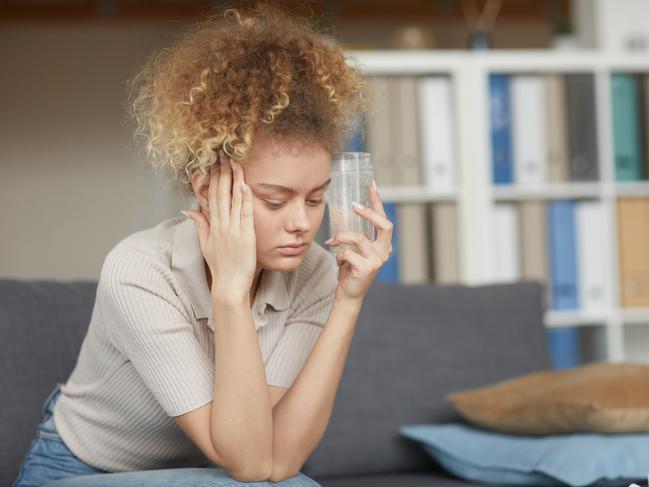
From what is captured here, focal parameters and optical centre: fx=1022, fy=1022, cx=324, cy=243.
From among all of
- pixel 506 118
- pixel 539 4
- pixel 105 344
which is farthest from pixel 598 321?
pixel 539 4

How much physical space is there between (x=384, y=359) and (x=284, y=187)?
0.84m

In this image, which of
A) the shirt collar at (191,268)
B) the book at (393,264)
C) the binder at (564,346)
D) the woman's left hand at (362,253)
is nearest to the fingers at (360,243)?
the woman's left hand at (362,253)

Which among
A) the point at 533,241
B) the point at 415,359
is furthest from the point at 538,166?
the point at 415,359

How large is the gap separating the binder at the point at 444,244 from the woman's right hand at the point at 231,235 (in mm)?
1848

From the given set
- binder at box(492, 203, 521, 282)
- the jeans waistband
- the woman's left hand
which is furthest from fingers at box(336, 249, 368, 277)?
binder at box(492, 203, 521, 282)

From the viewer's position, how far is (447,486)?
1.92 m

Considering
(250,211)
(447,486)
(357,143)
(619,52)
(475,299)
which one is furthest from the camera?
(619,52)

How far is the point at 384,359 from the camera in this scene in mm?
2156

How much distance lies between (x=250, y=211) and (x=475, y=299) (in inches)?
39.4

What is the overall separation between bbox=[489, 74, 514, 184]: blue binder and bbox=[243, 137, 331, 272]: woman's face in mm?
1938

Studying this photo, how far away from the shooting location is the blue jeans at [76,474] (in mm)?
1387

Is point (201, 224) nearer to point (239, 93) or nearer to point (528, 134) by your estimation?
point (239, 93)

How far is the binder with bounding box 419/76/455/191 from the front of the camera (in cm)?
326

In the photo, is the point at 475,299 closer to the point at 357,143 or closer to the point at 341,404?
the point at 341,404
